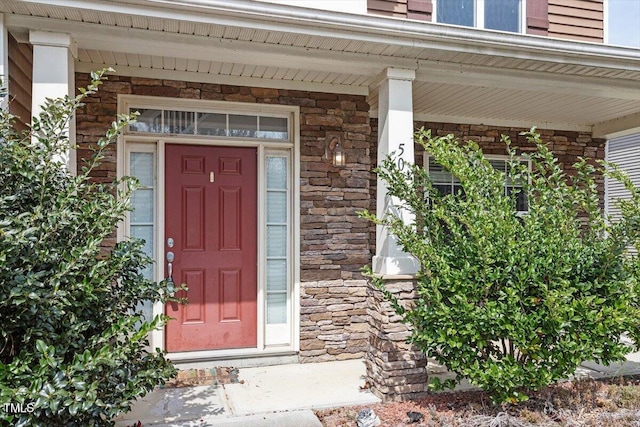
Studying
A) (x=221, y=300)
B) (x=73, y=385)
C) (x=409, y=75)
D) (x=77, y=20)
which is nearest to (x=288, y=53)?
(x=409, y=75)

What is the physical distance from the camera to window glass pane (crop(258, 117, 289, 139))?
420cm

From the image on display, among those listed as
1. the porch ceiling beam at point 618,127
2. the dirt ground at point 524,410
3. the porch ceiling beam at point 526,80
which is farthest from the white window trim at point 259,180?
the porch ceiling beam at point 618,127

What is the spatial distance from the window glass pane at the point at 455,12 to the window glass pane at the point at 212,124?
97.5 inches

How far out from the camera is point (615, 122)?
5.26 m

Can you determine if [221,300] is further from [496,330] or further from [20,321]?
[496,330]

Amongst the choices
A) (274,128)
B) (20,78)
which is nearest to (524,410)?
(274,128)

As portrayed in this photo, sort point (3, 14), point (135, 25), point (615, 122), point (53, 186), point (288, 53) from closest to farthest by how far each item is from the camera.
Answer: point (53, 186) < point (3, 14) < point (135, 25) < point (288, 53) < point (615, 122)

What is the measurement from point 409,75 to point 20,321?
2968 mm

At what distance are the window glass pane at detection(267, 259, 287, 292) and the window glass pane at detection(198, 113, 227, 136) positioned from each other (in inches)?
50.6

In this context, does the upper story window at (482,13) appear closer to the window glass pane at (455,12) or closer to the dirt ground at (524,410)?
the window glass pane at (455,12)

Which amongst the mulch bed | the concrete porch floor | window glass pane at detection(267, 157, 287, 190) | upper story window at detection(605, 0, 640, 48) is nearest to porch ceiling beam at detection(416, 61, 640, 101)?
window glass pane at detection(267, 157, 287, 190)

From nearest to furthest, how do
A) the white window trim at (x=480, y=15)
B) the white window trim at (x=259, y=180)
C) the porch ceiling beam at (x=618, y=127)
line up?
the white window trim at (x=259, y=180) → the white window trim at (x=480, y=15) → the porch ceiling beam at (x=618, y=127)

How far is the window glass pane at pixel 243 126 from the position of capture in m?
4.11

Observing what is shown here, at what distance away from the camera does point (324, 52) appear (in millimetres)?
3311
